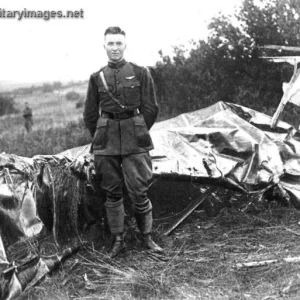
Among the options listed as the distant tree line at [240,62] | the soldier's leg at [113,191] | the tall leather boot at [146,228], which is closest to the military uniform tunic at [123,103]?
the soldier's leg at [113,191]

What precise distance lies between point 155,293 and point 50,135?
6411 millimetres

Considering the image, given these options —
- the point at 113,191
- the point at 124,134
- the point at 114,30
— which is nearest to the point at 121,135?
the point at 124,134

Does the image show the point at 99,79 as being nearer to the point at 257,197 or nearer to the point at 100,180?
the point at 100,180

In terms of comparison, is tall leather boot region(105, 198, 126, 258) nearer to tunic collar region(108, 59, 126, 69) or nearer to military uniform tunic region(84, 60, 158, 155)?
military uniform tunic region(84, 60, 158, 155)

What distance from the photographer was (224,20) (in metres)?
9.47

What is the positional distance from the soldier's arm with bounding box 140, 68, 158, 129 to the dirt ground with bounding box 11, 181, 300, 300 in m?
1.14

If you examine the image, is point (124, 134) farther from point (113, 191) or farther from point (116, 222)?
point (116, 222)

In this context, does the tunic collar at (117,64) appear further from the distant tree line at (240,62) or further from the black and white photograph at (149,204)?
the distant tree line at (240,62)

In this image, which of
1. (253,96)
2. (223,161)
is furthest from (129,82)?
(253,96)

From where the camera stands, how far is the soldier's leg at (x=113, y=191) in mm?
4629

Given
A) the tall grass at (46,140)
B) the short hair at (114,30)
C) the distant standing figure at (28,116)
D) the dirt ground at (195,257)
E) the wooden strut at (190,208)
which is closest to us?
the dirt ground at (195,257)

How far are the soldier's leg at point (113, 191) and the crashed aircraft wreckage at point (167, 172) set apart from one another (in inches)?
11.1

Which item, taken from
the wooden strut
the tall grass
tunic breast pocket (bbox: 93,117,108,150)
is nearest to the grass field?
the tall grass

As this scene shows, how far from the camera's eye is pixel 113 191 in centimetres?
465
